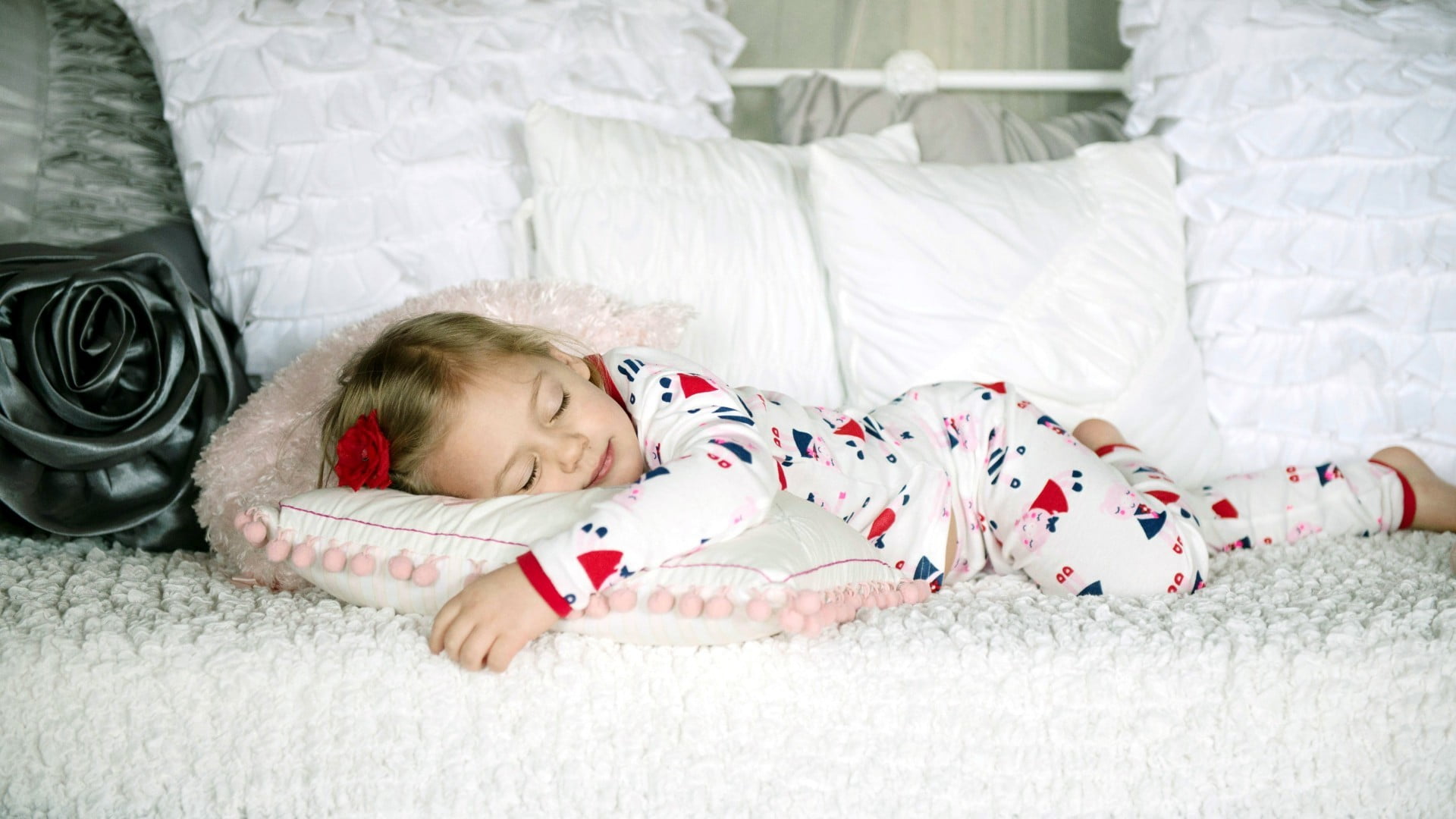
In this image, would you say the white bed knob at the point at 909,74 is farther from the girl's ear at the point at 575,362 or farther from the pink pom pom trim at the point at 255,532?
the pink pom pom trim at the point at 255,532

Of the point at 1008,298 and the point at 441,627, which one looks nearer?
the point at 441,627

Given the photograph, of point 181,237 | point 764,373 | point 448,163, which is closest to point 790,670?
point 764,373

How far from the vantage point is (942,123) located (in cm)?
158

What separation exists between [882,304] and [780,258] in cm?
16

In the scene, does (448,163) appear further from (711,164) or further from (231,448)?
(231,448)

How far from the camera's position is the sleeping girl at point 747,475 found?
2.61ft

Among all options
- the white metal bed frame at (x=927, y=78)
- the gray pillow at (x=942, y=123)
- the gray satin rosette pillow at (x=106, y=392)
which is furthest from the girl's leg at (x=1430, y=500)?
the gray satin rosette pillow at (x=106, y=392)

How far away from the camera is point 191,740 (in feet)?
2.59

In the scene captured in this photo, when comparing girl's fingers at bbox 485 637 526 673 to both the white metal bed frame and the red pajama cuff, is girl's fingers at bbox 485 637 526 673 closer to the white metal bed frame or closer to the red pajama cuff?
the red pajama cuff

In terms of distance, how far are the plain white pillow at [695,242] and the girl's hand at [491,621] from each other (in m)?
0.61

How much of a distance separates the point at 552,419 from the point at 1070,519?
563 millimetres

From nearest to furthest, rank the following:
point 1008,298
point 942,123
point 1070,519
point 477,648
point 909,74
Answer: point 477,648
point 1070,519
point 1008,298
point 942,123
point 909,74

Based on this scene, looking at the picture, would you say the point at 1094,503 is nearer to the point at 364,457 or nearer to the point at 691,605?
the point at 691,605

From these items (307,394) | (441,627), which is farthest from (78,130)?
(441,627)
